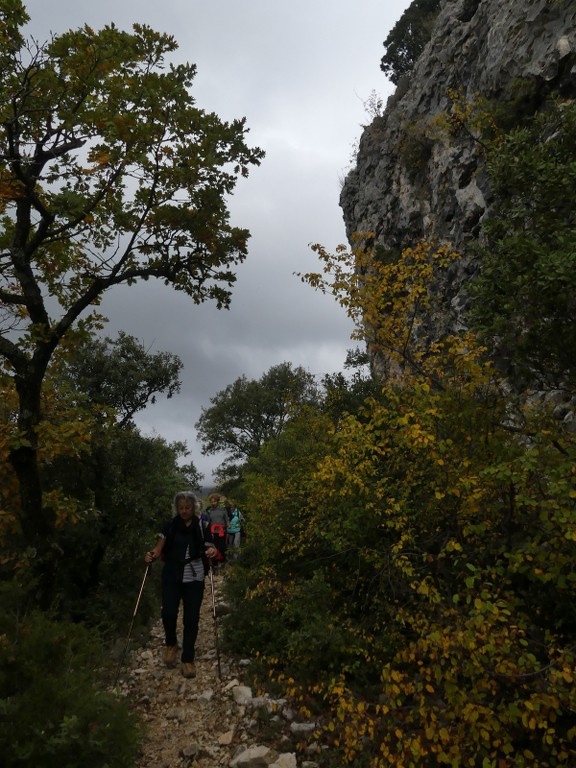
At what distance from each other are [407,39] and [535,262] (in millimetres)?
38734

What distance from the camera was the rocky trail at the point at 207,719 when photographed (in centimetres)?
439

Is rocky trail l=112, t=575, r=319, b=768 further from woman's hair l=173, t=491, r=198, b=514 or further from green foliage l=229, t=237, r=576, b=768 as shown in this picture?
woman's hair l=173, t=491, r=198, b=514

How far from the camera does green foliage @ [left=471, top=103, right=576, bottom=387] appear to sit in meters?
5.34

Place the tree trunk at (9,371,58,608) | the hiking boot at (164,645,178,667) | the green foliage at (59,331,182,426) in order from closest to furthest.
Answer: the tree trunk at (9,371,58,608) < the hiking boot at (164,645,178,667) < the green foliage at (59,331,182,426)

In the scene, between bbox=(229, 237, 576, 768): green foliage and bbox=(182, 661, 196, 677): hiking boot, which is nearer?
bbox=(229, 237, 576, 768): green foliage

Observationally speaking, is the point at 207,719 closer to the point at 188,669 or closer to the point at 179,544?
the point at 188,669

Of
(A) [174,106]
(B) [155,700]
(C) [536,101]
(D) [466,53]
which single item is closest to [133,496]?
(B) [155,700]

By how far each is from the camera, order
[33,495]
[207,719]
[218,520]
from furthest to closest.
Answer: [218,520]
[33,495]
[207,719]

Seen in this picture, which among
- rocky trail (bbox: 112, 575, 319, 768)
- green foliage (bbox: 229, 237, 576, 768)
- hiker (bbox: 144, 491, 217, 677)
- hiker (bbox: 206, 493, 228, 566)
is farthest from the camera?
hiker (bbox: 206, 493, 228, 566)

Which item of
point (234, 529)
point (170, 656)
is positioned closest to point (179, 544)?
point (170, 656)

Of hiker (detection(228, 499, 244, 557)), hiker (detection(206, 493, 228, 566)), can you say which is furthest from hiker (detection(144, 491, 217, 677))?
hiker (detection(228, 499, 244, 557))

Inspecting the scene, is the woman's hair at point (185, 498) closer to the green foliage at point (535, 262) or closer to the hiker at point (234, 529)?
the green foliage at point (535, 262)

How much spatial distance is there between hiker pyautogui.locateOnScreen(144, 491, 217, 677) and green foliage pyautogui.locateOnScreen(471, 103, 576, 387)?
5.01 m

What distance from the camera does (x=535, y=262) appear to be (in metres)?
5.43
